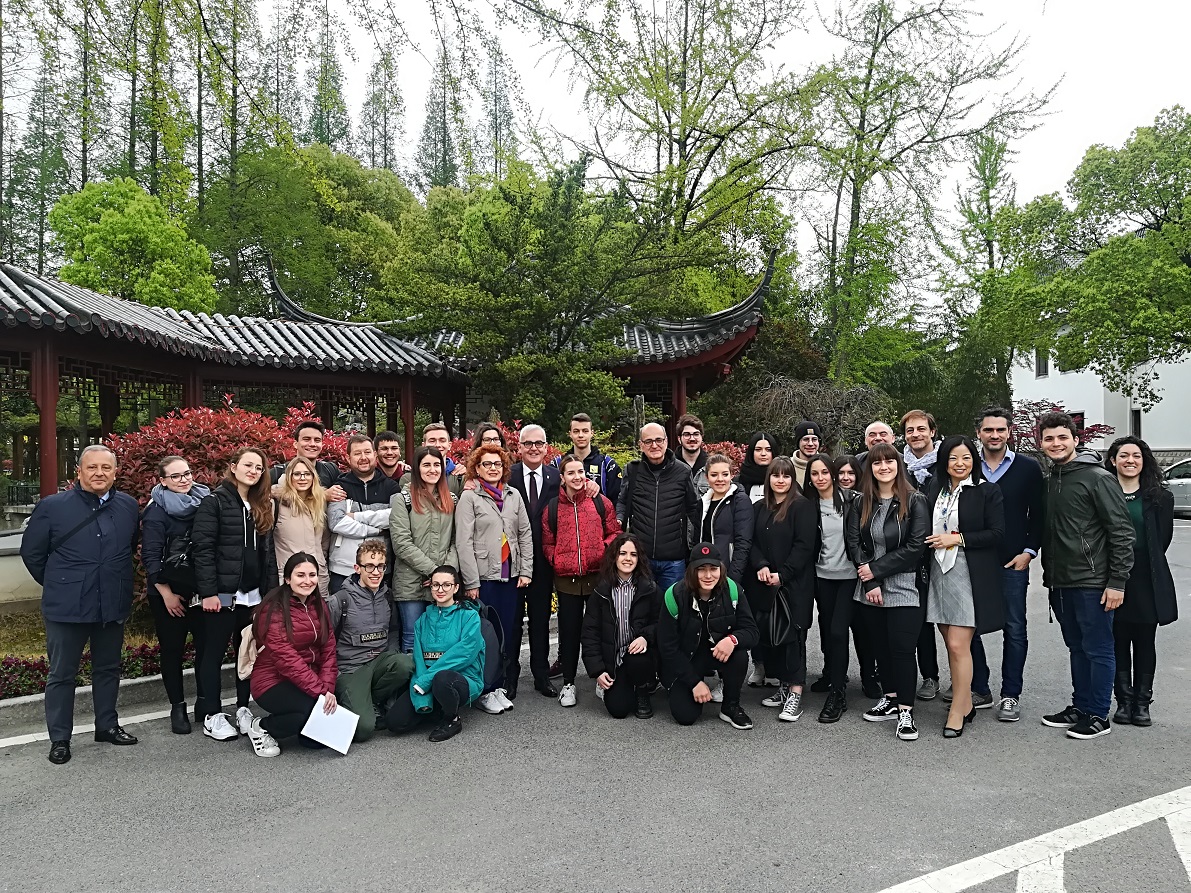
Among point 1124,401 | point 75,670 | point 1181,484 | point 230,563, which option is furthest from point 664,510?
point 1124,401

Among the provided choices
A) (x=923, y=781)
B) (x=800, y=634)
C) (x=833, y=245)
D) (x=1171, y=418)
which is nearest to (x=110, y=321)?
(x=800, y=634)

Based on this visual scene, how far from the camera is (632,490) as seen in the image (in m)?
5.74

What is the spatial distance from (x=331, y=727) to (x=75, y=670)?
58.2 inches

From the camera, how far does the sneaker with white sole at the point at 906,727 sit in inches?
180

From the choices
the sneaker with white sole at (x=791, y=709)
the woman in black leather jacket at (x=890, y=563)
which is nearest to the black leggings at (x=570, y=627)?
the sneaker with white sole at (x=791, y=709)

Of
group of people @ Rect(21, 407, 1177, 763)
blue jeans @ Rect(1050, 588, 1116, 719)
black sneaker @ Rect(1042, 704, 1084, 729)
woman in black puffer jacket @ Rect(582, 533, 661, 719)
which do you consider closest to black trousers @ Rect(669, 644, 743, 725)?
group of people @ Rect(21, 407, 1177, 763)

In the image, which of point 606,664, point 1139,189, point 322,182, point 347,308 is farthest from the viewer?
point 347,308

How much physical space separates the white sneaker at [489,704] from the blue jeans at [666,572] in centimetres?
130

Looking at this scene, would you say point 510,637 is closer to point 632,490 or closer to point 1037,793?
point 632,490

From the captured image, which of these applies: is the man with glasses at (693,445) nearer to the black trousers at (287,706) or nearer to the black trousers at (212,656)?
the black trousers at (287,706)

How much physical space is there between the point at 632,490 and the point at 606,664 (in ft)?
4.03

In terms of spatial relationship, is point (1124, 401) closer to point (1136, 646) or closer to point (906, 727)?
point (1136, 646)

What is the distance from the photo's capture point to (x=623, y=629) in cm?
518

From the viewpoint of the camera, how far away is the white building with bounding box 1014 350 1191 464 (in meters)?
25.6
